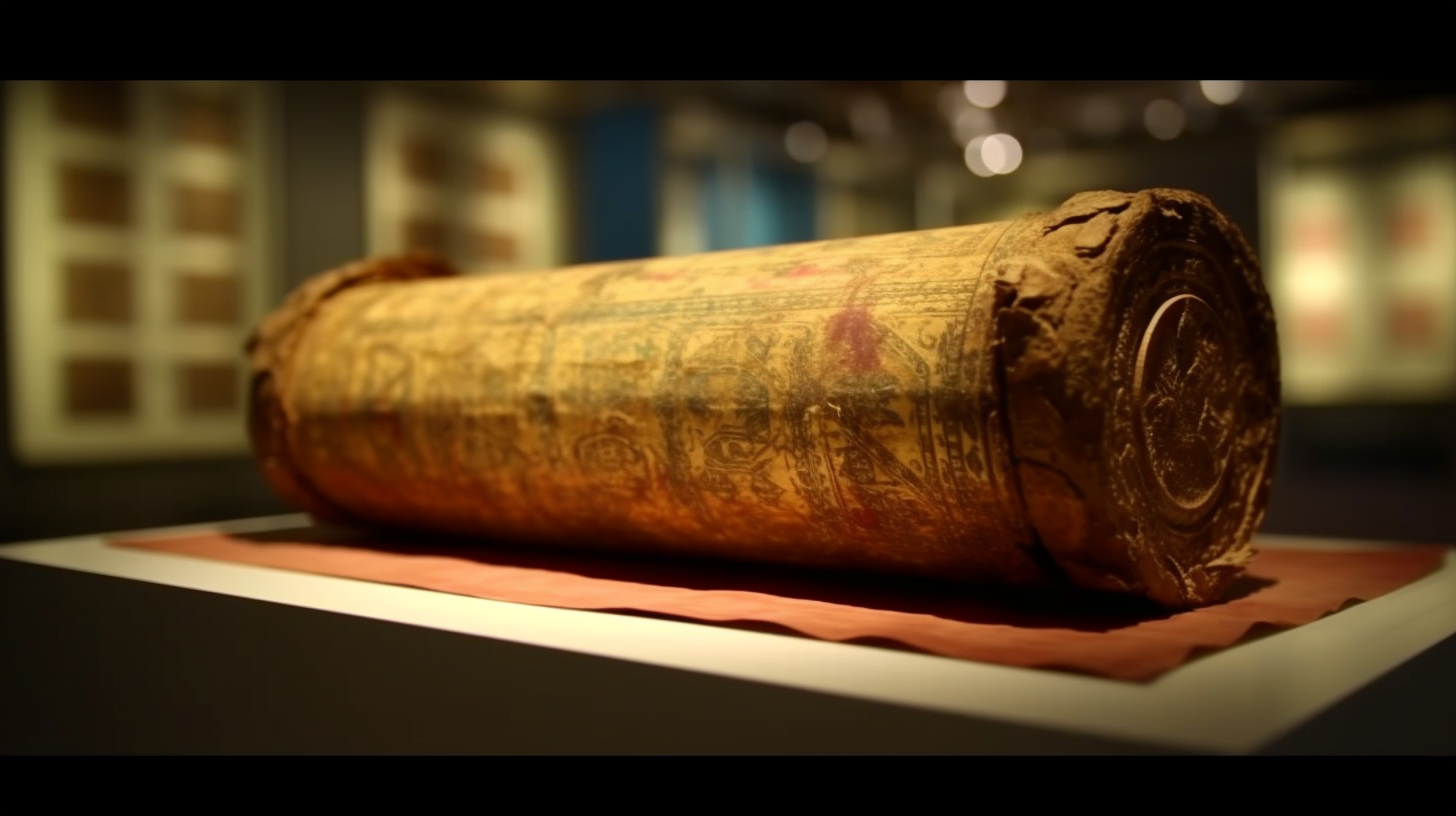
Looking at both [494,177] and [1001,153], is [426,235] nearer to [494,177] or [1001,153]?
[494,177]

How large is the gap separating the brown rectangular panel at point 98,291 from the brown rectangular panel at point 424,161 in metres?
1.38

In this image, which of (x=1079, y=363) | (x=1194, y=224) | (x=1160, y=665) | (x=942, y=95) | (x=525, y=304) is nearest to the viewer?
(x=1160, y=665)

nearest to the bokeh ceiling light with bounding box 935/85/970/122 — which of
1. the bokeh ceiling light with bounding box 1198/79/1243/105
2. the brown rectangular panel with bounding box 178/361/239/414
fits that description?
the bokeh ceiling light with bounding box 1198/79/1243/105

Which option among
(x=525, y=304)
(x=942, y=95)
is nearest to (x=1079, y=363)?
(x=525, y=304)

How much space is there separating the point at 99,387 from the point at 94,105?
1066 millimetres

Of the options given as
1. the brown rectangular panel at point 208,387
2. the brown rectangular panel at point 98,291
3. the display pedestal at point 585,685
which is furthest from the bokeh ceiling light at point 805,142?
the display pedestal at point 585,685

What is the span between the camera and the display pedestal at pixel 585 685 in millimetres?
1606

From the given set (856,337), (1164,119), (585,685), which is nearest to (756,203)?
(1164,119)

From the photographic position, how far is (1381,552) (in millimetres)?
3123

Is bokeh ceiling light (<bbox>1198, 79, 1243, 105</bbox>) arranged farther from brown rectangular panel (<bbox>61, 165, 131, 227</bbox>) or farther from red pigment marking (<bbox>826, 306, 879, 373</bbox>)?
brown rectangular panel (<bbox>61, 165, 131, 227</bbox>)

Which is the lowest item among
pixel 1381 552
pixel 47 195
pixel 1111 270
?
pixel 1381 552

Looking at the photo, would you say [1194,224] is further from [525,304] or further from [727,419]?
[525,304]

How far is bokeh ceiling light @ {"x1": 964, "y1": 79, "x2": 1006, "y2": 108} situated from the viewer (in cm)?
583

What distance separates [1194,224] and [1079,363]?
526 mm
